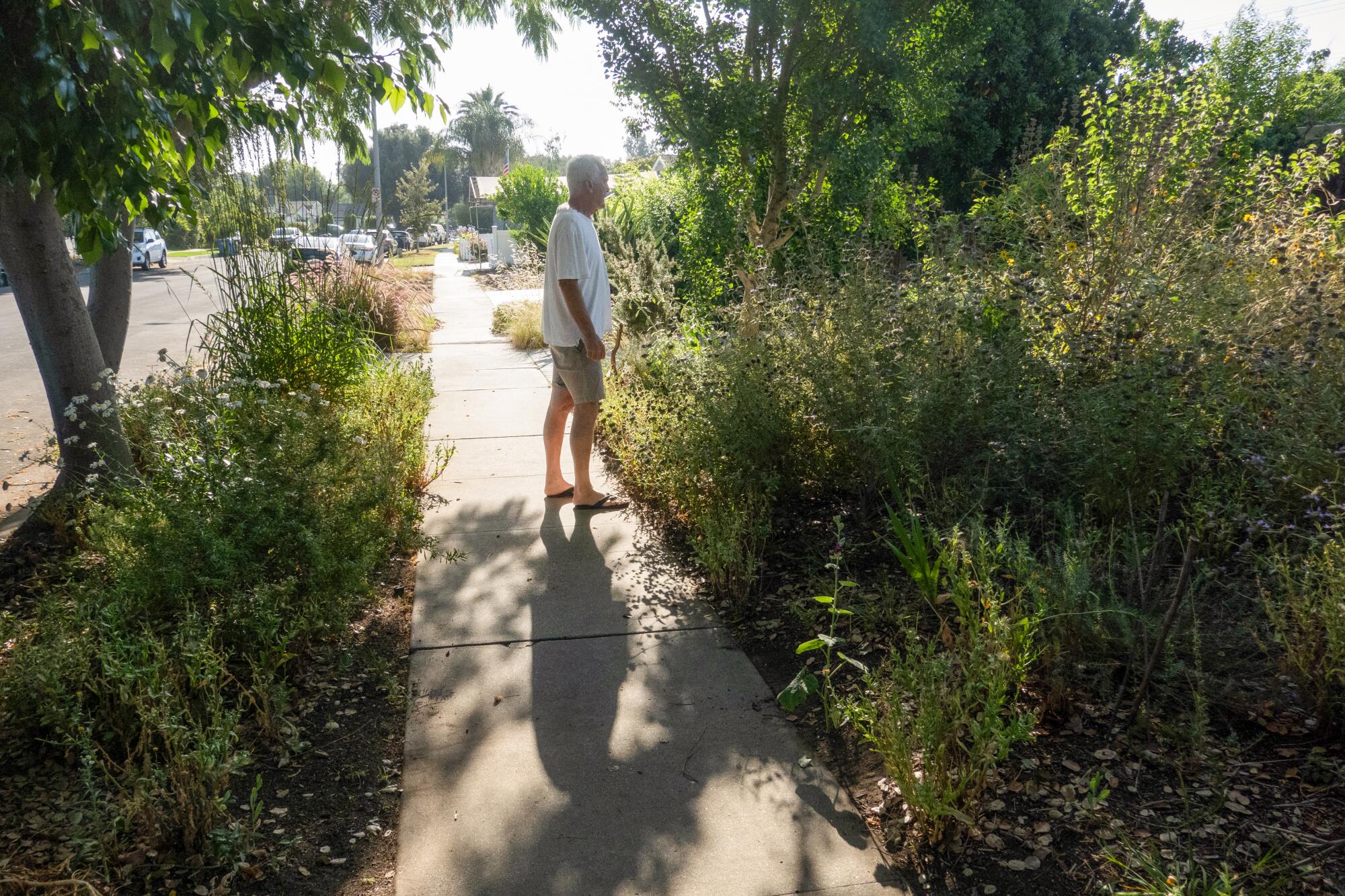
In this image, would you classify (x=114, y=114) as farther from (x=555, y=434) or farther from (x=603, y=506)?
(x=603, y=506)

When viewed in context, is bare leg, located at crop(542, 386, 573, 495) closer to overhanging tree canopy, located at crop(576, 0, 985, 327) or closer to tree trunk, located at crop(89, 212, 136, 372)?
overhanging tree canopy, located at crop(576, 0, 985, 327)

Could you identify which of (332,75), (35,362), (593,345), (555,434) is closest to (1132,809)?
(593,345)

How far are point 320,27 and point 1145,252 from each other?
4136 millimetres

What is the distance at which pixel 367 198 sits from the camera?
738 cm

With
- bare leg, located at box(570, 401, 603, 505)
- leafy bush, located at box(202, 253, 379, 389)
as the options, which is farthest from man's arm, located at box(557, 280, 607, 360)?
leafy bush, located at box(202, 253, 379, 389)

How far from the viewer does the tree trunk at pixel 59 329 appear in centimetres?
459

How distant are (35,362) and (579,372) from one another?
10045 millimetres

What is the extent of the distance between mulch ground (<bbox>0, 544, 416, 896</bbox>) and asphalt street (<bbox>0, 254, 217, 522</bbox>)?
7.17ft

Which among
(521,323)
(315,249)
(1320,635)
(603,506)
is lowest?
(603,506)

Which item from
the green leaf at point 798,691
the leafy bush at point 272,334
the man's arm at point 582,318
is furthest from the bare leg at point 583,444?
the green leaf at point 798,691

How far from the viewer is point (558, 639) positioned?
3742mm

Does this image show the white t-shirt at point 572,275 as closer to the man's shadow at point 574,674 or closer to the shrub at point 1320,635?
the man's shadow at point 574,674

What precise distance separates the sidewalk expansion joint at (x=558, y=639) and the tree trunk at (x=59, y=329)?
210 centimetres

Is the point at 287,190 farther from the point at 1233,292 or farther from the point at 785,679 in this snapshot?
the point at 1233,292
